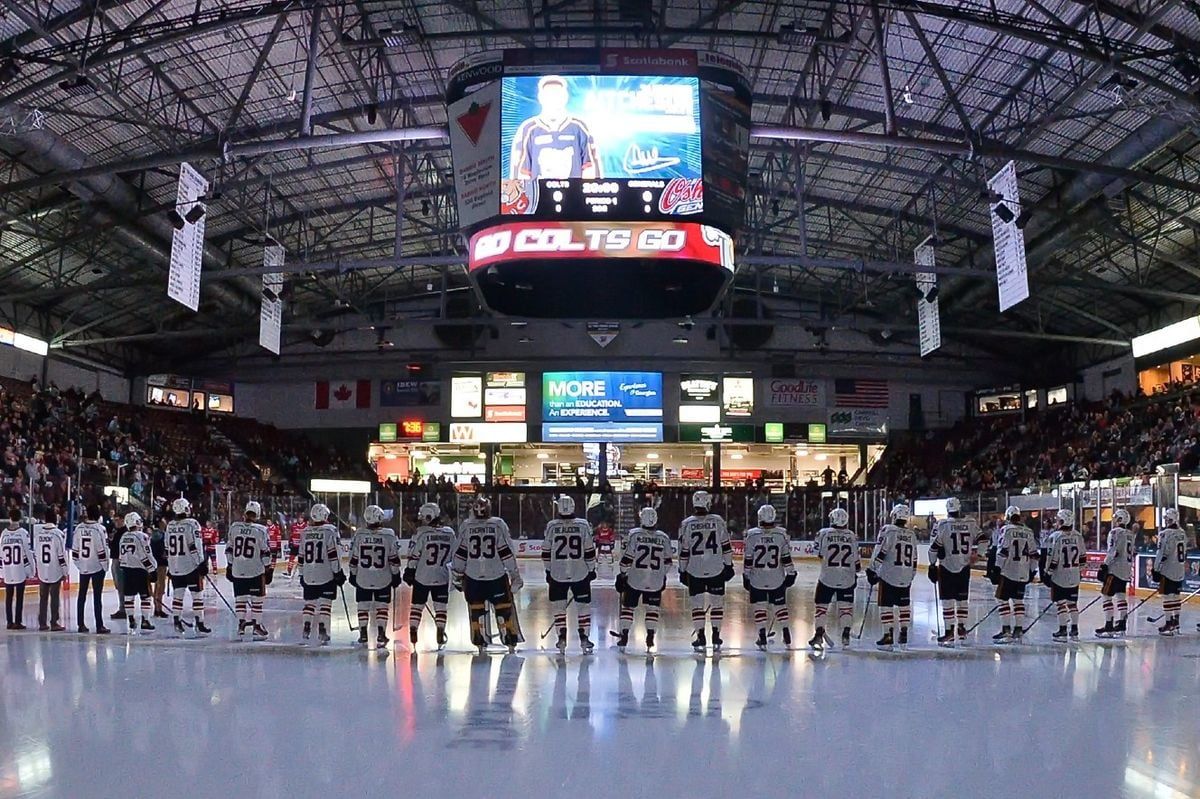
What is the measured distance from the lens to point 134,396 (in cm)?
4603

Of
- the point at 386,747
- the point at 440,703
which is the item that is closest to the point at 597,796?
the point at 386,747

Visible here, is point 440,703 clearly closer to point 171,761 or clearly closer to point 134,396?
point 171,761

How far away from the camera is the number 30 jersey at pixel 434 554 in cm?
1133

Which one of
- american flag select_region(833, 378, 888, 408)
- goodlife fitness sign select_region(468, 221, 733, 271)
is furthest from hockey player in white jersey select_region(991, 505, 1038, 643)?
american flag select_region(833, 378, 888, 408)

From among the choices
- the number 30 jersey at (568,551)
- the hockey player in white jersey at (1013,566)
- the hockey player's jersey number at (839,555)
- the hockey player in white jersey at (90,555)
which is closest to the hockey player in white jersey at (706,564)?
the number 30 jersey at (568,551)

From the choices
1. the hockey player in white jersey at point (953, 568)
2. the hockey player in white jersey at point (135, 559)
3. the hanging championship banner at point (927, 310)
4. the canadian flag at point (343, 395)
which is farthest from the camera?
the canadian flag at point (343, 395)

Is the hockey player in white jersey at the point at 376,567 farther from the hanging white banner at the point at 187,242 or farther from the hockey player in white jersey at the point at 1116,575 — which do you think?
the hockey player in white jersey at the point at 1116,575

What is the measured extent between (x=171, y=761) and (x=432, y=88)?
2068cm

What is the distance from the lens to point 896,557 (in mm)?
12117

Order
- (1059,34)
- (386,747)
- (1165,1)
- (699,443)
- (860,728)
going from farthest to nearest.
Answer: (699,443), (1059,34), (1165,1), (860,728), (386,747)

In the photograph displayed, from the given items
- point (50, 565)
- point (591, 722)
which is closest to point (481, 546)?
point (591, 722)

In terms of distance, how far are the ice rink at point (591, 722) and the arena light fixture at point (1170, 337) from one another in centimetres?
2189

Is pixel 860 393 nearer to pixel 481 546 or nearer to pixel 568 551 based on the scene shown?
pixel 568 551

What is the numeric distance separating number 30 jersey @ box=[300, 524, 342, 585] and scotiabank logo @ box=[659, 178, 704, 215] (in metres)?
6.25
